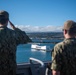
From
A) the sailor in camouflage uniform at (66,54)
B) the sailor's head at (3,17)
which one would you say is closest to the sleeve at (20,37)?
the sailor's head at (3,17)

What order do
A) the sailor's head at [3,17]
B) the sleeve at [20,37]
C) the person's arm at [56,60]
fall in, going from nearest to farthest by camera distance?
1. the person's arm at [56,60]
2. the sailor's head at [3,17]
3. the sleeve at [20,37]

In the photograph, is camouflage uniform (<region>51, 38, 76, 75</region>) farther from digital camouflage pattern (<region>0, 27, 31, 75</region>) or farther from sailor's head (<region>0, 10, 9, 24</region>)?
sailor's head (<region>0, 10, 9, 24</region>)

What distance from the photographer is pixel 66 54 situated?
375 cm

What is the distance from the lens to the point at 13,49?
405 cm

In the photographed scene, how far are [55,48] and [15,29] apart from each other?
793 millimetres

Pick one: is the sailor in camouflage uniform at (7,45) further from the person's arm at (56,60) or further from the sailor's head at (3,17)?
the person's arm at (56,60)

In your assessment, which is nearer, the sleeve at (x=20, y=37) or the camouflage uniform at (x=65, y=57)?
the camouflage uniform at (x=65, y=57)

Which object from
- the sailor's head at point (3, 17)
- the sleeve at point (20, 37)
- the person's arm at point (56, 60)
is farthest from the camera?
the sleeve at point (20, 37)

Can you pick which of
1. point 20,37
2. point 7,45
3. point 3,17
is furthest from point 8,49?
point 3,17

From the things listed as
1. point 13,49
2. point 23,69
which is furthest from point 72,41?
point 23,69

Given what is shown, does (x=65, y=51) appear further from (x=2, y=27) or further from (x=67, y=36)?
(x=2, y=27)

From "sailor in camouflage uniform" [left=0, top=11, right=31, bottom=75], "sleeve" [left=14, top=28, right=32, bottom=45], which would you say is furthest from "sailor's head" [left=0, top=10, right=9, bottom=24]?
"sleeve" [left=14, top=28, right=32, bottom=45]

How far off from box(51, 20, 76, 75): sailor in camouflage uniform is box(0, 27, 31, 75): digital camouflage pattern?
2.28ft

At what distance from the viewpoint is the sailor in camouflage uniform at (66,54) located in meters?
3.65
